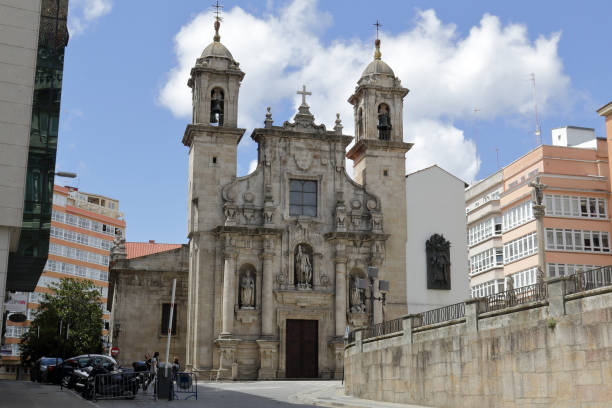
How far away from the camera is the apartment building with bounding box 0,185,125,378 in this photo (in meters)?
86.6

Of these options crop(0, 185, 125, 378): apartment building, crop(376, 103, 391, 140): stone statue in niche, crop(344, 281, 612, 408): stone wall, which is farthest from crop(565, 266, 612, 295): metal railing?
crop(0, 185, 125, 378): apartment building

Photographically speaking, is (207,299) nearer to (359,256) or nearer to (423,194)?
(359,256)

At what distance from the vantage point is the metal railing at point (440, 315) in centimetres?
2397

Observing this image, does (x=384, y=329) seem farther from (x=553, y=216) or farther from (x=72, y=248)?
(x=72, y=248)

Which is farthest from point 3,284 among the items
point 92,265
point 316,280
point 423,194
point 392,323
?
point 92,265

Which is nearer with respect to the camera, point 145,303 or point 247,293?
point 247,293

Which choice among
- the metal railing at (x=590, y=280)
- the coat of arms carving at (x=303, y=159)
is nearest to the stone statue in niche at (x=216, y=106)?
the coat of arms carving at (x=303, y=159)

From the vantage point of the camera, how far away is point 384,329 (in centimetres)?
2888

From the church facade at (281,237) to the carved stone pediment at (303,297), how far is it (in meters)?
0.05

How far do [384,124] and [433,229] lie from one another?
6815mm

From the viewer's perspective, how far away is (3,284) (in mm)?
23594

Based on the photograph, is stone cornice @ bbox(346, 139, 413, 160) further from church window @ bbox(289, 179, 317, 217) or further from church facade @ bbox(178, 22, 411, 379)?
church window @ bbox(289, 179, 317, 217)

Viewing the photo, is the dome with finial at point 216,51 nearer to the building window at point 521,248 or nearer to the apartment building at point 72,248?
the building window at point 521,248

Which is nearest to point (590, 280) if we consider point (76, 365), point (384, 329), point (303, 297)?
point (384, 329)
